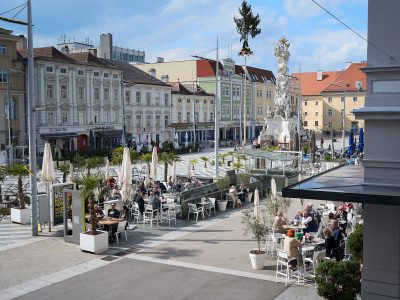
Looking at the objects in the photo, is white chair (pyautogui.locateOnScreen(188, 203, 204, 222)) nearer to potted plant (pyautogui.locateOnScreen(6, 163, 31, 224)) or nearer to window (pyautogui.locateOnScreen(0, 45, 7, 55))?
potted plant (pyautogui.locateOnScreen(6, 163, 31, 224))

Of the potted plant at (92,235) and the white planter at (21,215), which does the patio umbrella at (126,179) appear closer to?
the white planter at (21,215)

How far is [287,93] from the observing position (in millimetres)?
53094

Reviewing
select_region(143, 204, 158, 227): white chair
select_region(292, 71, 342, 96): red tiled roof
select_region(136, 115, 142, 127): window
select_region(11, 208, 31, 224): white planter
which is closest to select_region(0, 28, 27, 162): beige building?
select_region(136, 115, 142, 127): window

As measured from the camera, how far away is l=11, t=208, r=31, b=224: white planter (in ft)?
65.0

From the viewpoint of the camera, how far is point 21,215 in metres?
19.8

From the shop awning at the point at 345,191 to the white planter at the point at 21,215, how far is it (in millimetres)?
13843

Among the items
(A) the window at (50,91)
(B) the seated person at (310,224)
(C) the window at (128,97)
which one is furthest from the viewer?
(C) the window at (128,97)

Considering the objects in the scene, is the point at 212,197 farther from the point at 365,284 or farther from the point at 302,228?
the point at 365,284

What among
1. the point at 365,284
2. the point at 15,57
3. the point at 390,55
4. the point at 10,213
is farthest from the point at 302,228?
the point at 15,57

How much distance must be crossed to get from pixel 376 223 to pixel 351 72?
285ft

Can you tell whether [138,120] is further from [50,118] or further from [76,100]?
[50,118]

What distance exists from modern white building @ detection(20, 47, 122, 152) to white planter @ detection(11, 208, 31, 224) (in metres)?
27.0

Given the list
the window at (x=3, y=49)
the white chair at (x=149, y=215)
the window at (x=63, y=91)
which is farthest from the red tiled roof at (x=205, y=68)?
the white chair at (x=149, y=215)

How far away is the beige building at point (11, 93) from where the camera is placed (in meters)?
44.5
